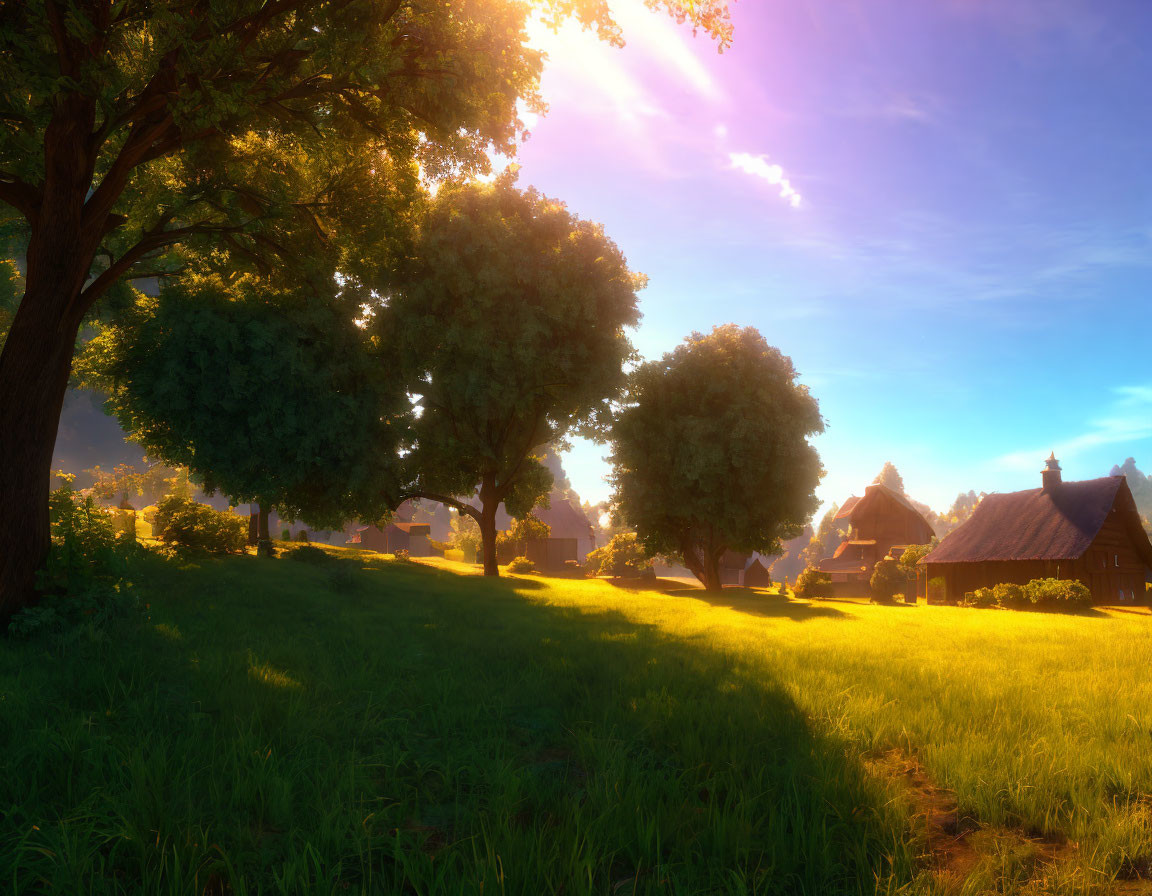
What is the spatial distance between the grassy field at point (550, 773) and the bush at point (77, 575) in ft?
2.14

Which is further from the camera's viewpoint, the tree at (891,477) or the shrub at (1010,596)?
the tree at (891,477)

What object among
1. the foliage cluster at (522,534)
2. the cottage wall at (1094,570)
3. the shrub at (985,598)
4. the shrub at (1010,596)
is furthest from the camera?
the foliage cluster at (522,534)

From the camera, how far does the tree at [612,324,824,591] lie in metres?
28.4

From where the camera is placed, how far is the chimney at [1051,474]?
3806cm

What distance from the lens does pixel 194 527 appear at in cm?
1903

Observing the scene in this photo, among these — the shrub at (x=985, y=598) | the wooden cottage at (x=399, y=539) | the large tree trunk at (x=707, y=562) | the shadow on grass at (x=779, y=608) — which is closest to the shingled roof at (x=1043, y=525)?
the shrub at (x=985, y=598)

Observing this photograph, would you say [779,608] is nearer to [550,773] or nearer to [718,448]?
[718,448]

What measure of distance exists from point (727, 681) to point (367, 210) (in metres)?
14.0

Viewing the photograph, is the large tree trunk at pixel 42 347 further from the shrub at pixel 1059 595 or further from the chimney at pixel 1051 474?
the chimney at pixel 1051 474

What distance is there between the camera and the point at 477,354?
23078 mm

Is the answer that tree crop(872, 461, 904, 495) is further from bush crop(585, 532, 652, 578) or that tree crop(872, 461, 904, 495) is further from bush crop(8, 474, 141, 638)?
bush crop(8, 474, 141, 638)

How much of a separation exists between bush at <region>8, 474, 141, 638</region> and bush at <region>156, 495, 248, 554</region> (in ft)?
31.5

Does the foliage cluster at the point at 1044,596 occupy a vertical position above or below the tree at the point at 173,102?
below

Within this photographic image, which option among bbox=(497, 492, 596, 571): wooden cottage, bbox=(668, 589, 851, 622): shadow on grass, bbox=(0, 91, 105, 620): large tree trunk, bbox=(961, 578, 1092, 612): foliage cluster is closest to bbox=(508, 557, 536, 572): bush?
bbox=(497, 492, 596, 571): wooden cottage
